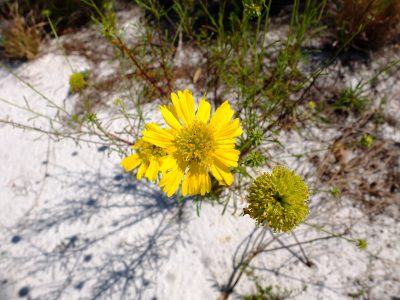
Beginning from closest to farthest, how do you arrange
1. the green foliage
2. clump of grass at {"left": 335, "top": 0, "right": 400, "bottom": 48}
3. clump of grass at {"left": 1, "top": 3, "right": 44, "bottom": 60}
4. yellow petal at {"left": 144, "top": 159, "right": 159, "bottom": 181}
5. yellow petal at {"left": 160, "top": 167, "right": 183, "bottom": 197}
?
yellow petal at {"left": 160, "top": 167, "right": 183, "bottom": 197}
yellow petal at {"left": 144, "top": 159, "right": 159, "bottom": 181}
clump of grass at {"left": 335, "top": 0, "right": 400, "bottom": 48}
clump of grass at {"left": 1, "top": 3, "right": 44, "bottom": 60}
the green foliage

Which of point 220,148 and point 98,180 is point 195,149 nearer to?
point 220,148

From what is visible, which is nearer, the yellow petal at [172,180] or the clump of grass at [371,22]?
the yellow petal at [172,180]

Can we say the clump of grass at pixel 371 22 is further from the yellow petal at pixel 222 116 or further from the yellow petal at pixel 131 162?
the yellow petal at pixel 131 162

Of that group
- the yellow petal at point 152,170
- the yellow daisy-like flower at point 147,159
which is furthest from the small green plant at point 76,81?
the yellow petal at point 152,170

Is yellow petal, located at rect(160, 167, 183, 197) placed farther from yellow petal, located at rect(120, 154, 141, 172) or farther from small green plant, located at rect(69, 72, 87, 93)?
small green plant, located at rect(69, 72, 87, 93)

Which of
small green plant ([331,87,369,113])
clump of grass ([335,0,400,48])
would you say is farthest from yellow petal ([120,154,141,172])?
clump of grass ([335,0,400,48])

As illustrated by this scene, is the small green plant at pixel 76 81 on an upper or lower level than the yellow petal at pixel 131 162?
upper
